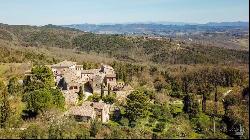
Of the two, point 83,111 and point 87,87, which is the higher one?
point 87,87

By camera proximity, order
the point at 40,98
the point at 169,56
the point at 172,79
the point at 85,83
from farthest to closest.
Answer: the point at 169,56, the point at 172,79, the point at 85,83, the point at 40,98

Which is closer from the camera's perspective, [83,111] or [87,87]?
[83,111]

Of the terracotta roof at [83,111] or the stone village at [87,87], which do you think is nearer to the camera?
the terracotta roof at [83,111]

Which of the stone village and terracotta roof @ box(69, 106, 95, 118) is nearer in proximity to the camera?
terracotta roof @ box(69, 106, 95, 118)

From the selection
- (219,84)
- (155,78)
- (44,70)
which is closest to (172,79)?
(155,78)

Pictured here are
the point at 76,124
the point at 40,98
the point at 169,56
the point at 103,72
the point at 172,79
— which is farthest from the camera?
the point at 169,56

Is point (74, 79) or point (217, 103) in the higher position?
point (74, 79)

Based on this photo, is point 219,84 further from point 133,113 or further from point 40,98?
point 40,98

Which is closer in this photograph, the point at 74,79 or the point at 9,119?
the point at 9,119
